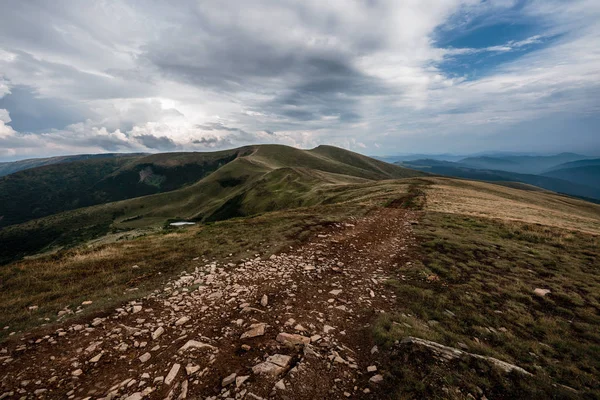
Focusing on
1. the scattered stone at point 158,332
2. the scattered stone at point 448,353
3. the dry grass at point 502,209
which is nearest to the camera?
the scattered stone at point 448,353

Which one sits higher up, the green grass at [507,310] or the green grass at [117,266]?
the green grass at [117,266]

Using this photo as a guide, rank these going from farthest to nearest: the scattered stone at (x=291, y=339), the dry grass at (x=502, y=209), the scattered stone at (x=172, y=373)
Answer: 1. the dry grass at (x=502, y=209)
2. the scattered stone at (x=291, y=339)
3. the scattered stone at (x=172, y=373)

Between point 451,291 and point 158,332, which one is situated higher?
point 158,332

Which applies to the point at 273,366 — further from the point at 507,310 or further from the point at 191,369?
the point at 507,310

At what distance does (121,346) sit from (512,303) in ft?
49.7

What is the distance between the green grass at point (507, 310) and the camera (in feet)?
22.3

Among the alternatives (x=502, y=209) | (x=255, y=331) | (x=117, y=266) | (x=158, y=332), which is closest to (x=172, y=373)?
(x=158, y=332)

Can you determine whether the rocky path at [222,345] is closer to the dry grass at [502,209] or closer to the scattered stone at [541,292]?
the scattered stone at [541,292]

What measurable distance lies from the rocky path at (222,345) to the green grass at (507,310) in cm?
137

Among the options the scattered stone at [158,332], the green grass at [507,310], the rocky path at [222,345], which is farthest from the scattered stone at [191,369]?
the green grass at [507,310]

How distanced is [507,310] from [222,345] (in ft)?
37.3

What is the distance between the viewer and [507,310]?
34.3 ft

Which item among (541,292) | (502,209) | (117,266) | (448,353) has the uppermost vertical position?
(117,266)

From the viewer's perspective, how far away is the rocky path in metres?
6.32
